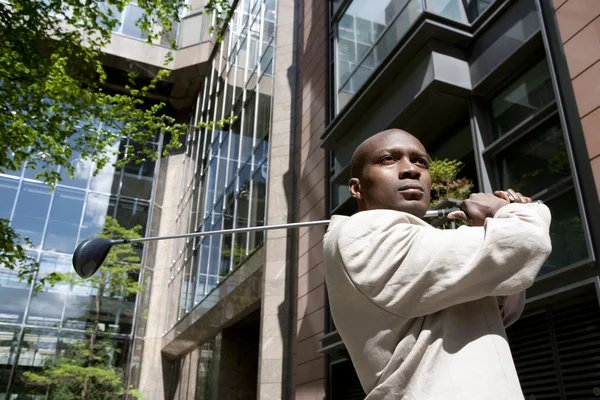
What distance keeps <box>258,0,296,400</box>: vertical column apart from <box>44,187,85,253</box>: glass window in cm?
1593

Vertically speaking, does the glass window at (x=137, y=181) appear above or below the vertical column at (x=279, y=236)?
above

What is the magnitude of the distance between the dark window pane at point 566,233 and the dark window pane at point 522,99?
4.64 ft

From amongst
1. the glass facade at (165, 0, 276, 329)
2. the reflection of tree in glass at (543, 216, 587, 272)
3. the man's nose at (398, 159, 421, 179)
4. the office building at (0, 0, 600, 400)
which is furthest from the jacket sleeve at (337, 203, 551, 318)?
the glass facade at (165, 0, 276, 329)

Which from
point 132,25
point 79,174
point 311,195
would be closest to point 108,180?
point 79,174

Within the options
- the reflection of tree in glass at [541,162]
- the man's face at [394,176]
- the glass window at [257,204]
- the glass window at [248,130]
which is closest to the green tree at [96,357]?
the glass window at [248,130]

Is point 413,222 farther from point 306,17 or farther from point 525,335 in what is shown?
point 306,17

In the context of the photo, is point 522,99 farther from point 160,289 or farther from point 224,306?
point 160,289

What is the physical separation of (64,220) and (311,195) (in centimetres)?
1835

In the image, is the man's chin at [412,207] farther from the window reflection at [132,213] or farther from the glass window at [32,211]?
the window reflection at [132,213]

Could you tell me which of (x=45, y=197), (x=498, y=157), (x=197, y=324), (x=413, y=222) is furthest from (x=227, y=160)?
(x=413, y=222)

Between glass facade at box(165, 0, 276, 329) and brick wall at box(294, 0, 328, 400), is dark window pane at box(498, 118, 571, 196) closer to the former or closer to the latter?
brick wall at box(294, 0, 328, 400)

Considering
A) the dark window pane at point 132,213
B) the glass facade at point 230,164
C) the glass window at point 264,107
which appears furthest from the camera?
the dark window pane at point 132,213

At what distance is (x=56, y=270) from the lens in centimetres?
2612

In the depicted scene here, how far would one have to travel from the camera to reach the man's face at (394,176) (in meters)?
1.89
